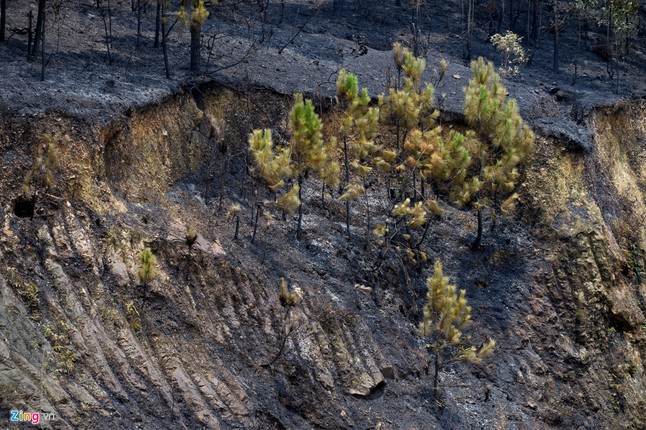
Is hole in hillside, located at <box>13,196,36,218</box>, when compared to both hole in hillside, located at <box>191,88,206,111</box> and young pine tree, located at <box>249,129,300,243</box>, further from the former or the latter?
Answer: hole in hillside, located at <box>191,88,206,111</box>

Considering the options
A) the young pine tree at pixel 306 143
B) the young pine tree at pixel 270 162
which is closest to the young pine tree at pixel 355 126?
the young pine tree at pixel 306 143

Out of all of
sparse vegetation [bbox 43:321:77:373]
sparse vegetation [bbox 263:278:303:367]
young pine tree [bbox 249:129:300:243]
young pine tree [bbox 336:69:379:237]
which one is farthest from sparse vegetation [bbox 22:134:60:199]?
young pine tree [bbox 336:69:379:237]

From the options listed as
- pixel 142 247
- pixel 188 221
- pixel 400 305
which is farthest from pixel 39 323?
pixel 400 305

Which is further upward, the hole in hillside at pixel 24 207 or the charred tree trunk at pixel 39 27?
the charred tree trunk at pixel 39 27

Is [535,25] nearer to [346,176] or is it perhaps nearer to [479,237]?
[479,237]

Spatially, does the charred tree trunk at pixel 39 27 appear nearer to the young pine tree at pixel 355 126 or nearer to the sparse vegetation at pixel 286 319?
the young pine tree at pixel 355 126

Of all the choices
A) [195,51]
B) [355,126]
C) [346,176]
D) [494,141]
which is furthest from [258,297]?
[494,141]

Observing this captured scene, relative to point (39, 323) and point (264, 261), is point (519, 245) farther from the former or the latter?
point (39, 323)
